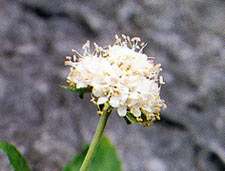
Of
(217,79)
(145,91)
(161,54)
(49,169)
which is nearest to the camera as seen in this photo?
(145,91)

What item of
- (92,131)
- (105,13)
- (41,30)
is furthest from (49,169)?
(105,13)

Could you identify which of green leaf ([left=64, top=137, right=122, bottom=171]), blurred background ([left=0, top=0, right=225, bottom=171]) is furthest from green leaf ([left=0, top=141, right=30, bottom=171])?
blurred background ([left=0, top=0, right=225, bottom=171])

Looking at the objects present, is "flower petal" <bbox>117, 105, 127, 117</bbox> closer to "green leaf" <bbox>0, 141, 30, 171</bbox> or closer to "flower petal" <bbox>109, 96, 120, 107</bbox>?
"flower petal" <bbox>109, 96, 120, 107</bbox>

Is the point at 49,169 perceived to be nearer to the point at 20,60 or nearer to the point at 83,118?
the point at 83,118

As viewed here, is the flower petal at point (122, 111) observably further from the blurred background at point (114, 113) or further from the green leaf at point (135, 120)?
the blurred background at point (114, 113)

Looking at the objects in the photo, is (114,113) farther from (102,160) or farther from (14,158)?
(14,158)

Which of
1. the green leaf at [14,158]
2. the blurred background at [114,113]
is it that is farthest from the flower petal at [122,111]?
the blurred background at [114,113]
